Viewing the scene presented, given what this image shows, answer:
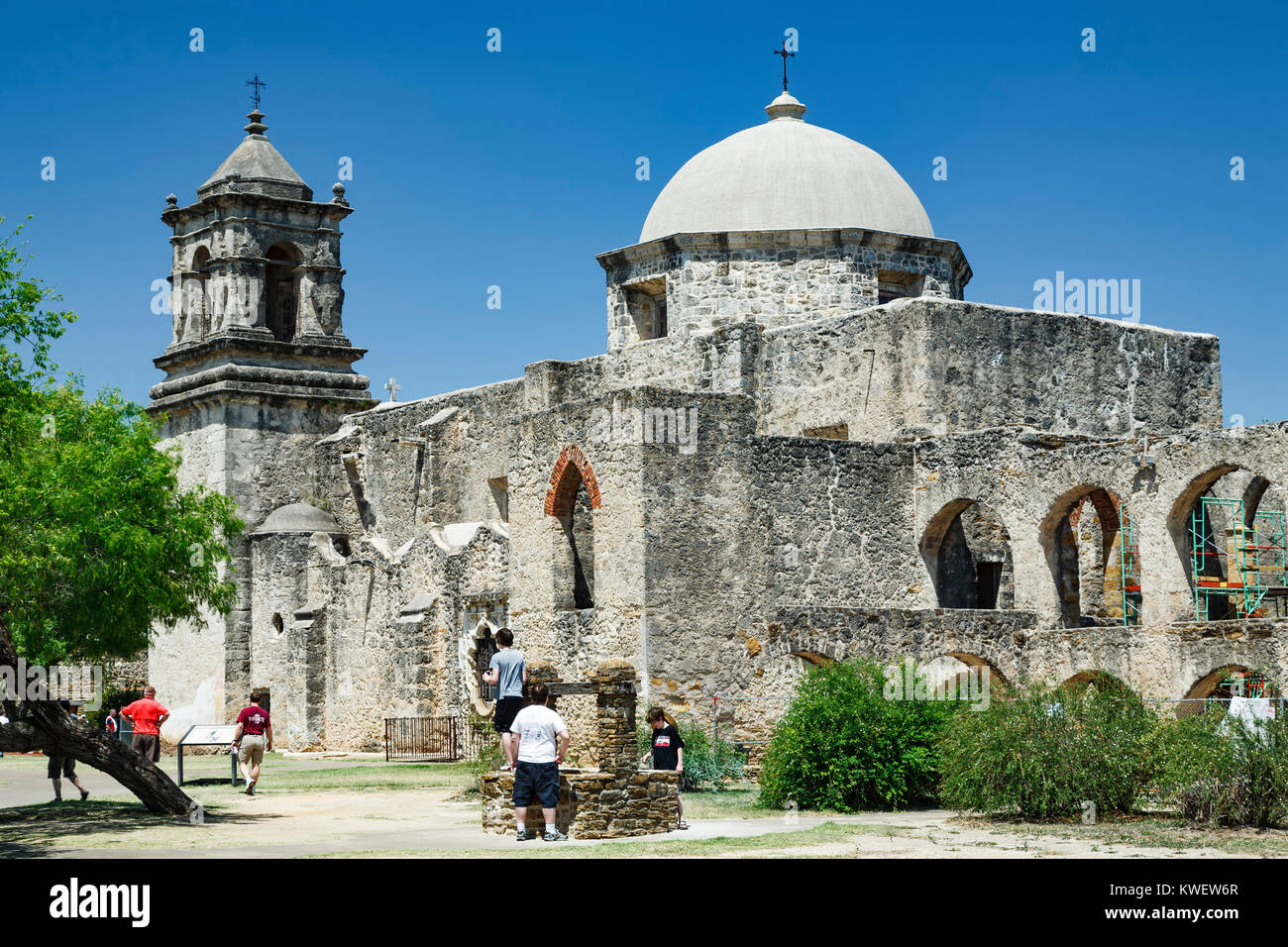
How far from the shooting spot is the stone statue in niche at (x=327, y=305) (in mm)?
36125

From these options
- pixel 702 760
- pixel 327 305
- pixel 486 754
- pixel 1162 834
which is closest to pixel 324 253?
pixel 327 305

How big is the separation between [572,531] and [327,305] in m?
16.5

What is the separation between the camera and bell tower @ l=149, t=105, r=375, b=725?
112 ft

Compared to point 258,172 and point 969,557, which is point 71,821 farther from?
point 258,172

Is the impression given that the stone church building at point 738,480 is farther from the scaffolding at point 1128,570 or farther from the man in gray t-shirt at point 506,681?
the man in gray t-shirt at point 506,681

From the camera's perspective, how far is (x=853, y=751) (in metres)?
16.2

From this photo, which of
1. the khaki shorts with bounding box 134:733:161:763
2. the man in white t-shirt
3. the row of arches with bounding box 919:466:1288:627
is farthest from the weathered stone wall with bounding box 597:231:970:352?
the man in white t-shirt

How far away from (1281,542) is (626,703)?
14.9 meters

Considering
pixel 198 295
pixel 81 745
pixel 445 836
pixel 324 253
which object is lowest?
pixel 445 836

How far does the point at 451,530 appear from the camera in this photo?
30.0 metres

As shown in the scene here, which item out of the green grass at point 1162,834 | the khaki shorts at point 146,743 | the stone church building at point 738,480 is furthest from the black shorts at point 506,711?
the khaki shorts at point 146,743

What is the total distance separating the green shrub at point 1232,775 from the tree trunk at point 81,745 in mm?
9170
